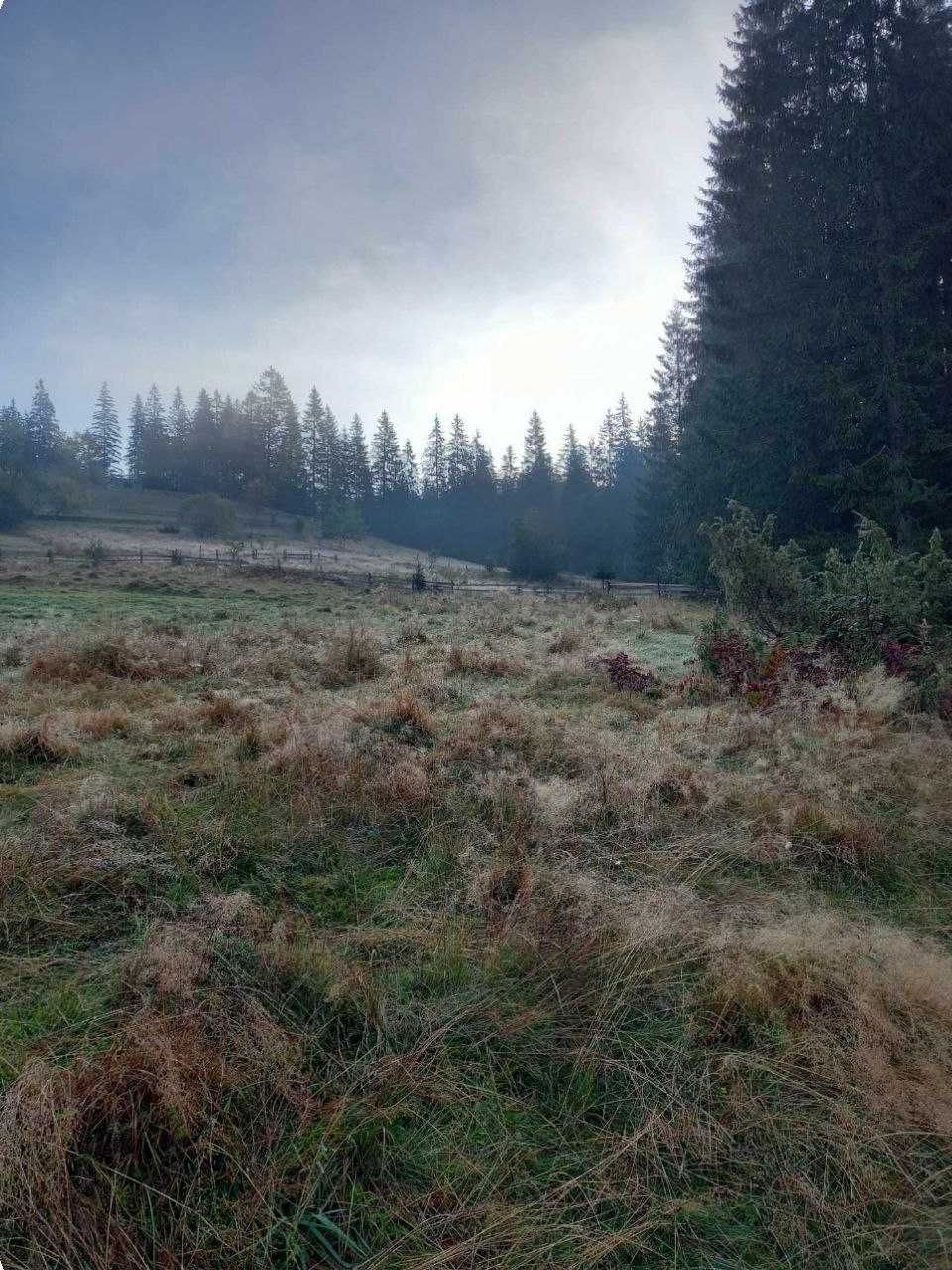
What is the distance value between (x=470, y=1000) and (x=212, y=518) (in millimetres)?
58010

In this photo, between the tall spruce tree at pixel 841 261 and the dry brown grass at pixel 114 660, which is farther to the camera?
the tall spruce tree at pixel 841 261

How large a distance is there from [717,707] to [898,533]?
13225mm

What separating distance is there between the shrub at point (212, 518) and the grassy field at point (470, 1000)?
175 feet

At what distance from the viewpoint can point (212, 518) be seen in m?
54.3

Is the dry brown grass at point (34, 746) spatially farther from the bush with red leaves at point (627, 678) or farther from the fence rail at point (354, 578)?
the fence rail at point (354, 578)

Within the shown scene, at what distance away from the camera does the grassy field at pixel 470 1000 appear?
1750 mm

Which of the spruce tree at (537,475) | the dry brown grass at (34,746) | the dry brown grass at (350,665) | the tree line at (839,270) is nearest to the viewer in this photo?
the dry brown grass at (34,746)

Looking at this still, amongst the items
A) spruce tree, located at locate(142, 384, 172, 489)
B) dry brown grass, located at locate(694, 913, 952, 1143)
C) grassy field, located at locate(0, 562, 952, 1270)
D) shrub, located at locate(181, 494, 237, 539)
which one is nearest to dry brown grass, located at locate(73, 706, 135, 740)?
grassy field, located at locate(0, 562, 952, 1270)

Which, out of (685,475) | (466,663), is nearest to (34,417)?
(685,475)

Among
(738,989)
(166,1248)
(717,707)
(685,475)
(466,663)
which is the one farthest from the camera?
(685,475)

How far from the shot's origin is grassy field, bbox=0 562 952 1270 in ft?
5.74

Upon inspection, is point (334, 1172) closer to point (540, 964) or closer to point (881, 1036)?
point (540, 964)

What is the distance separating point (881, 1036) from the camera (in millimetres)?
2334

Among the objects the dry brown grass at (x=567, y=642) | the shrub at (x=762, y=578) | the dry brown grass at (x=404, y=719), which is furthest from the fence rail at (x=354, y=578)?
the dry brown grass at (x=404, y=719)
